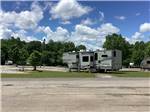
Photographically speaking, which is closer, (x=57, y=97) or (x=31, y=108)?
(x=31, y=108)

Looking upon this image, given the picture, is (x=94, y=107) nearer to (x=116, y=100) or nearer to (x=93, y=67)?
(x=116, y=100)

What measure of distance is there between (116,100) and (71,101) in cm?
175

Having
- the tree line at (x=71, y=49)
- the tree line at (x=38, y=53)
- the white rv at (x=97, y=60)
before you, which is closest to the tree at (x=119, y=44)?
the tree line at (x=71, y=49)

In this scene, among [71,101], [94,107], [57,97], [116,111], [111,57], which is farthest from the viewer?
[111,57]

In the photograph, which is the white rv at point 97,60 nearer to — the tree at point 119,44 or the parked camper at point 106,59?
the parked camper at point 106,59

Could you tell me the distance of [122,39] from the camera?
383ft

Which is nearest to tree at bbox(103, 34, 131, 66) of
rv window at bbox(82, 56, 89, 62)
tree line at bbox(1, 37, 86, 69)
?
tree line at bbox(1, 37, 86, 69)

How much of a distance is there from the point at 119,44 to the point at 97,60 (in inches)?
2746

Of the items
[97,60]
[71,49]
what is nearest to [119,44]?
[71,49]

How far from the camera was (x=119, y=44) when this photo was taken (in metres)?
114

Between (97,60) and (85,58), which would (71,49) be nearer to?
(85,58)

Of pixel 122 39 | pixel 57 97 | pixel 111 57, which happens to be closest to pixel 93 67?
pixel 111 57

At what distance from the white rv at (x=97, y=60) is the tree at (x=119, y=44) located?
2533 inches

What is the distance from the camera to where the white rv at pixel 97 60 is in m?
44.3
